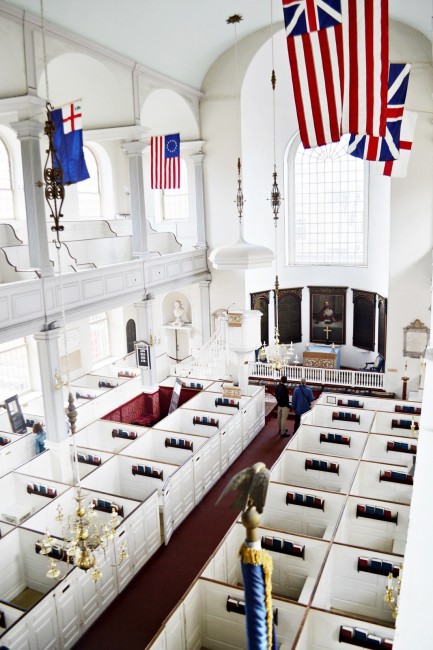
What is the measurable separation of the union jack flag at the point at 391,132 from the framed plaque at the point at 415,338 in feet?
30.0

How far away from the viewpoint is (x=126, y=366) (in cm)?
2106

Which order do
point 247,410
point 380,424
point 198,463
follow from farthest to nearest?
point 247,410 < point 380,424 < point 198,463

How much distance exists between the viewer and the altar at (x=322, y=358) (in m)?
20.7

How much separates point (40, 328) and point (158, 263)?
5.84 metres

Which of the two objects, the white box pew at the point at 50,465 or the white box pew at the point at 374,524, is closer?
the white box pew at the point at 374,524

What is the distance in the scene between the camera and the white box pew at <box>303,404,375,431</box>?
13.4m

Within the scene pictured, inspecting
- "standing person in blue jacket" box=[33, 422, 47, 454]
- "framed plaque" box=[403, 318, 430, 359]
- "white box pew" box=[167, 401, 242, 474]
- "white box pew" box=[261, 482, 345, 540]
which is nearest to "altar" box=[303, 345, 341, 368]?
"framed plaque" box=[403, 318, 430, 359]

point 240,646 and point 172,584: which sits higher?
point 240,646

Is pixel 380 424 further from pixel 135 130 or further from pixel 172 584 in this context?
pixel 135 130

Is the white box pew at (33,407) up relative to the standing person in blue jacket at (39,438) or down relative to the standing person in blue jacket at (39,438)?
down

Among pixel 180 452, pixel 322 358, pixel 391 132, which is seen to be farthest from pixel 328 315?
pixel 391 132

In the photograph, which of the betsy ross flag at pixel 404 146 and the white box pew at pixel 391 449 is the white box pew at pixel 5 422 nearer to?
the white box pew at pixel 391 449

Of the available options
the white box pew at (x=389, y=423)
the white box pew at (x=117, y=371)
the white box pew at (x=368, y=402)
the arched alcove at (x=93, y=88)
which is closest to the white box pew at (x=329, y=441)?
the white box pew at (x=389, y=423)

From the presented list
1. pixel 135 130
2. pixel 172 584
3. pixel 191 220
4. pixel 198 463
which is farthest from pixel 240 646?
pixel 191 220
